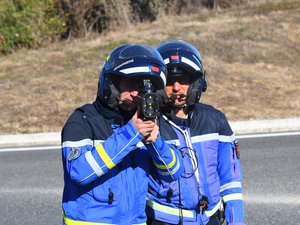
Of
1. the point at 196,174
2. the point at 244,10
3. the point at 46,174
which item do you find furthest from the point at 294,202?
the point at 244,10

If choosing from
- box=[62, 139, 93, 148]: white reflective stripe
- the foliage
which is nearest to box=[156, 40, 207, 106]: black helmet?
box=[62, 139, 93, 148]: white reflective stripe

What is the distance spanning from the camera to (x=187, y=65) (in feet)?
9.33

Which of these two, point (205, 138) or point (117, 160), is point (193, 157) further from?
point (117, 160)

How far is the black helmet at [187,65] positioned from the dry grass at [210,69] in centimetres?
734

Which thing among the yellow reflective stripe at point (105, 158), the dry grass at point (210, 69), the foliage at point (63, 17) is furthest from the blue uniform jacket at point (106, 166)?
the foliage at point (63, 17)

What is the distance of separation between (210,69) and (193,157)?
10683 mm

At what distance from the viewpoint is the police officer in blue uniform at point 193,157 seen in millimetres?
2801

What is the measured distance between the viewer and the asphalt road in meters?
5.98

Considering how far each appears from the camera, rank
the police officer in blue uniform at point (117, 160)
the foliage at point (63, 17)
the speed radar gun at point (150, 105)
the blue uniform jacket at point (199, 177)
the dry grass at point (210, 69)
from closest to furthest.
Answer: the speed radar gun at point (150, 105) → the police officer in blue uniform at point (117, 160) → the blue uniform jacket at point (199, 177) → the dry grass at point (210, 69) → the foliage at point (63, 17)

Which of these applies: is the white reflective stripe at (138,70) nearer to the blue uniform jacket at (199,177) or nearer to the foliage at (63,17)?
the blue uniform jacket at (199,177)

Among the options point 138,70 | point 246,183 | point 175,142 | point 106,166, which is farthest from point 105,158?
point 246,183

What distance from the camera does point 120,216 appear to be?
8.23ft

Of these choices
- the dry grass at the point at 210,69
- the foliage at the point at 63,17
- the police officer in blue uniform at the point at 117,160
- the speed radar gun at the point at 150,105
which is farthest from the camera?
the foliage at the point at 63,17

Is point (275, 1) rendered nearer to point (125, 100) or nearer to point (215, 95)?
point (215, 95)
